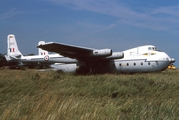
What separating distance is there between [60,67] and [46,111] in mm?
16812

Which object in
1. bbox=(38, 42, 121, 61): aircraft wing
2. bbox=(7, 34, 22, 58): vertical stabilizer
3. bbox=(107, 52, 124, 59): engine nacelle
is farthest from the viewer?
bbox=(7, 34, 22, 58): vertical stabilizer

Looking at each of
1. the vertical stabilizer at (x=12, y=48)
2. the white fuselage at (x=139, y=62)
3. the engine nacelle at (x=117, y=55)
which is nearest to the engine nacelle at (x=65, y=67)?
the white fuselage at (x=139, y=62)

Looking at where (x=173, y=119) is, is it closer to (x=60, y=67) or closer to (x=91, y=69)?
(x=91, y=69)

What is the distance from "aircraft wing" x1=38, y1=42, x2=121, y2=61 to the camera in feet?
55.7

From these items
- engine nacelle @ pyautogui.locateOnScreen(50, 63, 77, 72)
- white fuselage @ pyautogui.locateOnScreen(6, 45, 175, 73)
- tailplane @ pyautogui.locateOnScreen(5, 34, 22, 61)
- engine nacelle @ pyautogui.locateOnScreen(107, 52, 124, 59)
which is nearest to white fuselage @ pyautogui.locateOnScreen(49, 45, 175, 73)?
white fuselage @ pyautogui.locateOnScreen(6, 45, 175, 73)

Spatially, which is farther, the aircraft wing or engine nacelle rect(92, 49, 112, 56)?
engine nacelle rect(92, 49, 112, 56)

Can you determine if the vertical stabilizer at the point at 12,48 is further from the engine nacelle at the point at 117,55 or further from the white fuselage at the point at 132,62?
the engine nacelle at the point at 117,55

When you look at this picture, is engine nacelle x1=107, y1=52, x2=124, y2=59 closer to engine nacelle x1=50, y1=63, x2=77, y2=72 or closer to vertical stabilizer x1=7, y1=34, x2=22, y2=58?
engine nacelle x1=50, y1=63, x2=77, y2=72

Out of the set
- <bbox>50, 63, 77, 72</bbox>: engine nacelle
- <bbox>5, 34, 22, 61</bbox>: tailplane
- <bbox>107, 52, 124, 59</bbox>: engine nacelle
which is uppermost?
<bbox>5, 34, 22, 61</bbox>: tailplane

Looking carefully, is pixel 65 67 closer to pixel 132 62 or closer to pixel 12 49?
pixel 132 62

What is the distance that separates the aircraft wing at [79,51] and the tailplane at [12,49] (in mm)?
10817

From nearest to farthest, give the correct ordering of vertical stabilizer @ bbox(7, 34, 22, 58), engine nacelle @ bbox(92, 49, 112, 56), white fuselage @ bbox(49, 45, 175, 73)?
engine nacelle @ bbox(92, 49, 112, 56), white fuselage @ bbox(49, 45, 175, 73), vertical stabilizer @ bbox(7, 34, 22, 58)

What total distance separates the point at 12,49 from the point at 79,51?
1436cm

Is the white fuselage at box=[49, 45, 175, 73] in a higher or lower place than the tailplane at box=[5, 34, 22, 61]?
lower
